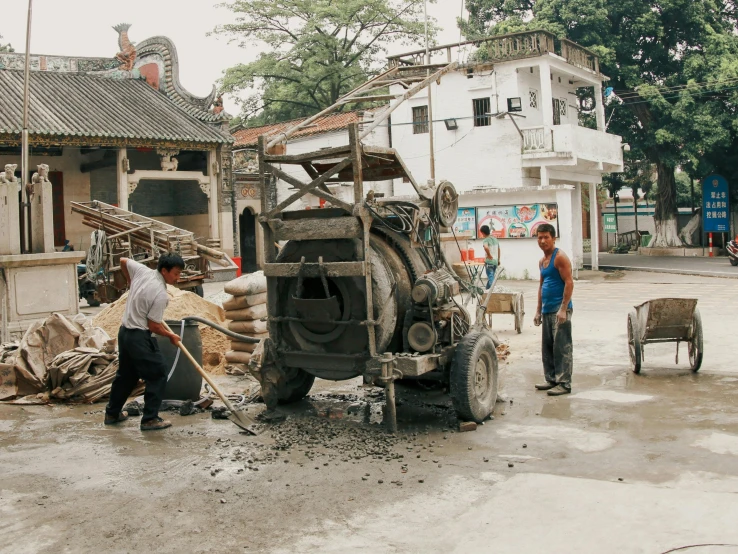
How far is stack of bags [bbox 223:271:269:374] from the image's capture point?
8.97 meters

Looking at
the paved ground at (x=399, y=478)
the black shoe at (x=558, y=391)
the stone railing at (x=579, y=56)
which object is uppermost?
the stone railing at (x=579, y=56)

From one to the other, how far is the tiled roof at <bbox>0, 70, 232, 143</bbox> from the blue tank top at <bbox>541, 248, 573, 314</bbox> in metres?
16.3

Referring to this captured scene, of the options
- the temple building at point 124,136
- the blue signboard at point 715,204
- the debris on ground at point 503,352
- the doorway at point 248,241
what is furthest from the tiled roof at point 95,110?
the blue signboard at point 715,204

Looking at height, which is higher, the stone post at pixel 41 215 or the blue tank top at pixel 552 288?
the stone post at pixel 41 215

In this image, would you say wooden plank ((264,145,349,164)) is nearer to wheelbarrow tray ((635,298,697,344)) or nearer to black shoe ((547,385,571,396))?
black shoe ((547,385,571,396))

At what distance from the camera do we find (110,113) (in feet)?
74.6

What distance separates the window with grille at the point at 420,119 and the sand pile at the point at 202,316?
16955mm

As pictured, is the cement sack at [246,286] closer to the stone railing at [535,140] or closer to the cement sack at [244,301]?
the cement sack at [244,301]

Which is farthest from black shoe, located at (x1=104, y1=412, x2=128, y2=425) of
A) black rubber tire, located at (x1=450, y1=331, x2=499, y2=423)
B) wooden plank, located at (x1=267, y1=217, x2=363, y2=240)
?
black rubber tire, located at (x1=450, y1=331, x2=499, y2=423)

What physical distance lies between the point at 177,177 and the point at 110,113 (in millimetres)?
2704

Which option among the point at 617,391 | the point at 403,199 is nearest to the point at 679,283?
the point at 617,391

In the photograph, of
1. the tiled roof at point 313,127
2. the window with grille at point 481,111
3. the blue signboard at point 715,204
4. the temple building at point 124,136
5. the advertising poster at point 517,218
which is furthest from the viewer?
the blue signboard at point 715,204

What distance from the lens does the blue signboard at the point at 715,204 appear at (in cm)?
2923

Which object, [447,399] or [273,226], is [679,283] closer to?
[447,399]
